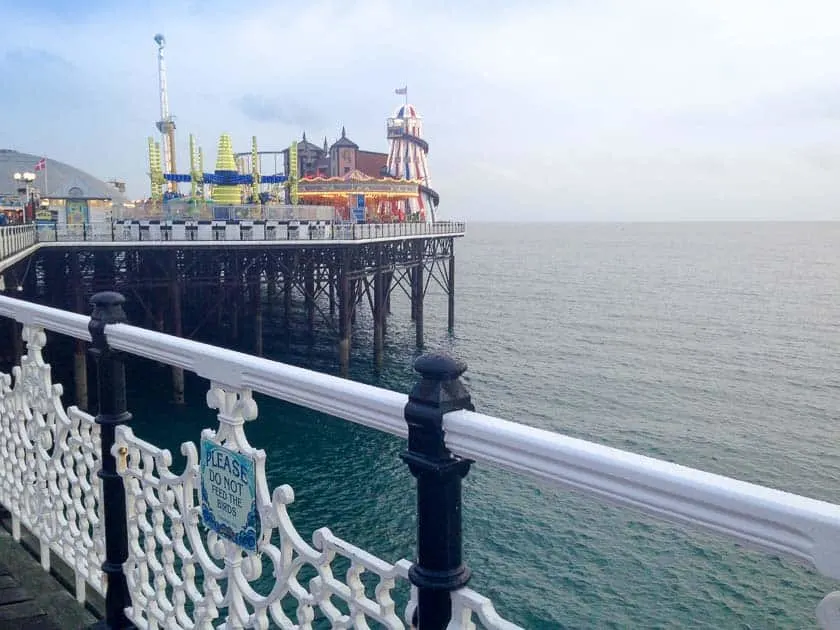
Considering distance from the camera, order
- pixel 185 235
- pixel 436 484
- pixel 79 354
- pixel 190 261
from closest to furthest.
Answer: pixel 436 484
pixel 79 354
pixel 185 235
pixel 190 261

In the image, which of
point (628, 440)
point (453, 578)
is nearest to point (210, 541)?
point (453, 578)

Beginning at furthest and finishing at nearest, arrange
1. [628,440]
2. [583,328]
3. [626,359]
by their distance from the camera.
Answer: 1. [583,328]
2. [626,359]
3. [628,440]

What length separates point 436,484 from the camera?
197cm

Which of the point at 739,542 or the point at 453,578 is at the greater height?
the point at 739,542

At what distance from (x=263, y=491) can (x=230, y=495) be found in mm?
214

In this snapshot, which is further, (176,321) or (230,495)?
(176,321)

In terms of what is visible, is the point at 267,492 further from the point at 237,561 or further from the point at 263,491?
the point at 237,561

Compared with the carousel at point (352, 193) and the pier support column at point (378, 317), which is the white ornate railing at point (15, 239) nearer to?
the pier support column at point (378, 317)

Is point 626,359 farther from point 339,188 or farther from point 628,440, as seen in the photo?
point 339,188

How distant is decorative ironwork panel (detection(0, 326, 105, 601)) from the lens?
381 centimetres

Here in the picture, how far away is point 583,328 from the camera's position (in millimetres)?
42469

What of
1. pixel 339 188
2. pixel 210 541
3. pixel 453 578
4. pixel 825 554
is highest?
pixel 339 188

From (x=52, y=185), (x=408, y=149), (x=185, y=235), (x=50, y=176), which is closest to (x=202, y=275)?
(x=185, y=235)

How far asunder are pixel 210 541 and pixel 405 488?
14.9 meters
